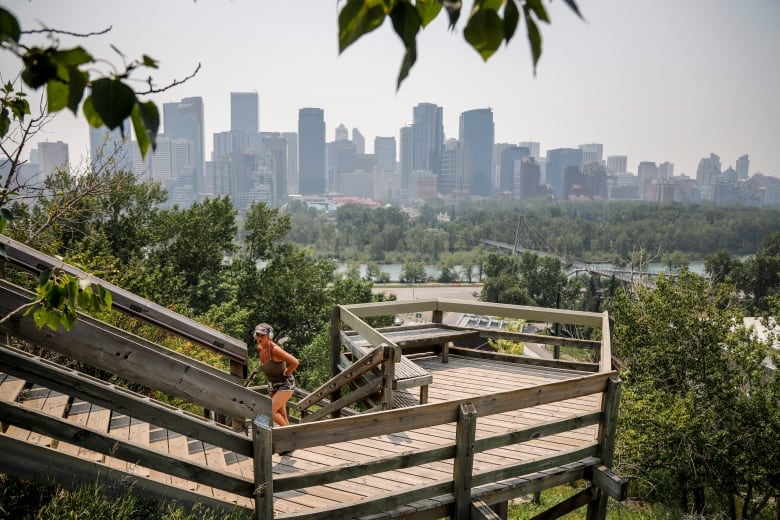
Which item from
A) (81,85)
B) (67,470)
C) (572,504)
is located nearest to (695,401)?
(572,504)

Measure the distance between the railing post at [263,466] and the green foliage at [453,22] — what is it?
111 inches

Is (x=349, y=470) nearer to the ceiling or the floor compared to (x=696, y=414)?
nearer to the ceiling

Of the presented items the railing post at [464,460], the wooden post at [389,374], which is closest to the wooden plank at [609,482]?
the railing post at [464,460]

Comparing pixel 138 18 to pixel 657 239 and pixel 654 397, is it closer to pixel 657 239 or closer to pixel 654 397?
pixel 654 397

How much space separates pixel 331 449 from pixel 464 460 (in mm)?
1415

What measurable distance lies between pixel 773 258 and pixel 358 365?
65.4 metres

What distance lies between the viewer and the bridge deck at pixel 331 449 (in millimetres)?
3658

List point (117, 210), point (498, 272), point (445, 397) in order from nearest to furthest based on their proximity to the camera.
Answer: point (445, 397), point (117, 210), point (498, 272)

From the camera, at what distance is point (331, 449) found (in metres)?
4.97

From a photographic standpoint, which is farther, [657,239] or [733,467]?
[657,239]

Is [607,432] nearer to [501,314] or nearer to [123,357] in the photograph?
[501,314]

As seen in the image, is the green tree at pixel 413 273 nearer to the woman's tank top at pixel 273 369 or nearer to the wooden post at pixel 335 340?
the wooden post at pixel 335 340

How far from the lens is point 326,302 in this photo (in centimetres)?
3062

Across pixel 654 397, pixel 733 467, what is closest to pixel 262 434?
pixel 654 397
